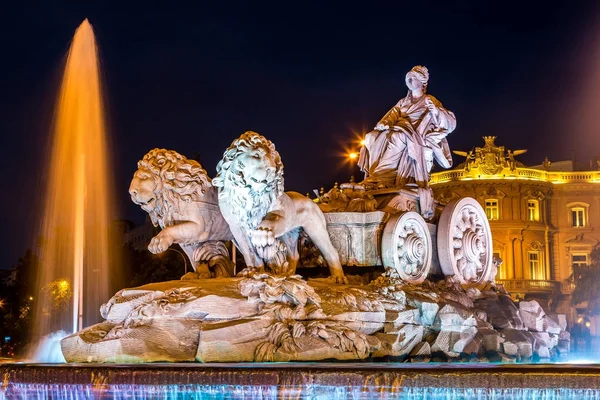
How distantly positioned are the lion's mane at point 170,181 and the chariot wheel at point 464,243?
163 inches

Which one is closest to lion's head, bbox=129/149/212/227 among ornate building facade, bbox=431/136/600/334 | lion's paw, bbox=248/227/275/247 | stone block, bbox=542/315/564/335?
lion's paw, bbox=248/227/275/247

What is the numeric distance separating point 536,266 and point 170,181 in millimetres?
65398

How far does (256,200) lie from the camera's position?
475 inches

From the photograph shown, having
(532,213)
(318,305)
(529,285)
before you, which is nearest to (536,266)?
(529,285)

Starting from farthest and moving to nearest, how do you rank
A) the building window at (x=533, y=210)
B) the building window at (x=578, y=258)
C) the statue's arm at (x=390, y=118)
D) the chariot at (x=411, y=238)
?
the building window at (x=578, y=258)
the building window at (x=533, y=210)
the statue's arm at (x=390, y=118)
the chariot at (x=411, y=238)

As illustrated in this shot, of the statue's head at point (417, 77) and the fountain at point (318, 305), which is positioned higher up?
the statue's head at point (417, 77)

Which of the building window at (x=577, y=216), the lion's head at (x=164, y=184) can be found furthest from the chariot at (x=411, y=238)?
the building window at (x=577, y=216)

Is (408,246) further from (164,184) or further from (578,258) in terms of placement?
(578,258)

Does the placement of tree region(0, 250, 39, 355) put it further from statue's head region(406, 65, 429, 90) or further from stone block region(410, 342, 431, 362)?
stone block region(410, 342, 431, 362)

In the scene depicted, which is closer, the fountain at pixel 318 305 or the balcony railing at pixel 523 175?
the fountain at pixel 318 305

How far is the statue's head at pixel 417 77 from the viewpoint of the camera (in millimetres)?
15859

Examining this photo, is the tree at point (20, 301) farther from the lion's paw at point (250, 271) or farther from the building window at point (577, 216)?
the building window at point (577, 216)

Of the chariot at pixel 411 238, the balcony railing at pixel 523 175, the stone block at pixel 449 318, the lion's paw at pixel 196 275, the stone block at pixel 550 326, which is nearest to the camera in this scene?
the stone block at pixel 449 318

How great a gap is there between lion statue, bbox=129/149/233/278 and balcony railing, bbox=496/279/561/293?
194 ft
